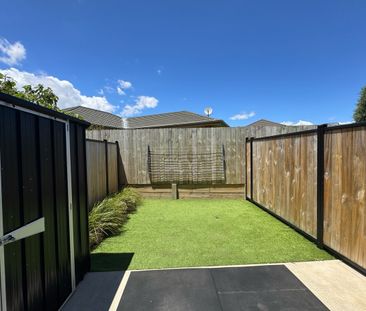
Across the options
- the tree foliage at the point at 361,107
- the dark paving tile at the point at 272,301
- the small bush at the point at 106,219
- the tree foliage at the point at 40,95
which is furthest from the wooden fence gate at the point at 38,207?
the tree foliage at the point at 361,107

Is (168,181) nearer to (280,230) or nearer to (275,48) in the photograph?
(280,230)

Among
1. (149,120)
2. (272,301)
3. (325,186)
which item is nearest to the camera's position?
(272,301)

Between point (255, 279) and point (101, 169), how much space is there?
428 cm

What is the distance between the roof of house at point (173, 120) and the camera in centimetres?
1510

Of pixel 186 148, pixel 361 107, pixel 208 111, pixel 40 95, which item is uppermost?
pixel 361 107

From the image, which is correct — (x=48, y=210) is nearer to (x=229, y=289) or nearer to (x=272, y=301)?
(x=229, y=289)

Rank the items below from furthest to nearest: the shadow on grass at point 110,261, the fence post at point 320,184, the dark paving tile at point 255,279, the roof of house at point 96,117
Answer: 1. the roof of house at point 96,117
2. the fence post at point 320,184
3. the shadow on grass at point 110,261
4. the dark paving tile at point 255,279

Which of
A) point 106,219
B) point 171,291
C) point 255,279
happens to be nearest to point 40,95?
point 106,219

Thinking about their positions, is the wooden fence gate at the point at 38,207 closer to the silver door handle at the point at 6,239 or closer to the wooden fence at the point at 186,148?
the silver door handle at the point at 6,239

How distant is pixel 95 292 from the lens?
2498 mm

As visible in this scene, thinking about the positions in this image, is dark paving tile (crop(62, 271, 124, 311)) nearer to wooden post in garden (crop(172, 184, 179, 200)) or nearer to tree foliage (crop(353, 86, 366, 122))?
wooden post in garden (crop(172, 184, 179, 200))

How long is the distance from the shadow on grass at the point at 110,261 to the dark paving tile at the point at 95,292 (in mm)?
131

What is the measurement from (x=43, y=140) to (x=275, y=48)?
9021 millimetres

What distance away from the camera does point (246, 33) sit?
311 inches
